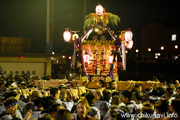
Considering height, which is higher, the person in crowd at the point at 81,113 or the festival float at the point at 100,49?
the festival float at the point at 100,49

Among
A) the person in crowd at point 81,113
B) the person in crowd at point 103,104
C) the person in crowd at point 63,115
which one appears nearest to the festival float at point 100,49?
the person in crowd at point 103,104

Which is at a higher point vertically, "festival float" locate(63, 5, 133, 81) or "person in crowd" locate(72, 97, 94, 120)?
"festival float" locate(63, 5, 133, 81)

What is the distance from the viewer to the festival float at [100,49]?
55.2 feet

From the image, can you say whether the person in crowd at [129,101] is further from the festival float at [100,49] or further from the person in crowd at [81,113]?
the festival float at [100,49]

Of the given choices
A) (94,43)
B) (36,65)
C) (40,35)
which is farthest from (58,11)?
(94,43)

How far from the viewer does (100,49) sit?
18.0 m

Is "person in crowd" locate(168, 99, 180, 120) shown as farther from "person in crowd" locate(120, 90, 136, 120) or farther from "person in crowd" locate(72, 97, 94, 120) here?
"person in crowd" locate(72, 97, 94, 120)

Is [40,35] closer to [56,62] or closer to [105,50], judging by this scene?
[56,62]

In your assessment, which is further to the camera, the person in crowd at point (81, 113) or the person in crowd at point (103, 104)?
the person in crowd at point (103, 104)

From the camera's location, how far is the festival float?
1683cm

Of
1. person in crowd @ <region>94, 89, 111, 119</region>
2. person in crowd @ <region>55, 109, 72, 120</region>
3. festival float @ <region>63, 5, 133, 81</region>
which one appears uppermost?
festival float @ <region>63, 5, 133, 81</region>

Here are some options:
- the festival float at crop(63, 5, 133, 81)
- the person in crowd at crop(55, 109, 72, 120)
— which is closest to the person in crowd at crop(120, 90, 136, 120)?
the person in crowd at crop(55, 109, 72, 120)

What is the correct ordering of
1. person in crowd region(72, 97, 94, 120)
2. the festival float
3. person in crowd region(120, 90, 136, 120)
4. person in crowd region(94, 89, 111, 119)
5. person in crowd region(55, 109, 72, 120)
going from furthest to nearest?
the festival float < person in crowd region(94, 89, 111, 119) < person in crowd region(120, 90, 136, 120) < person in crowd region(72, 97, 94, 120) < person in crowd region(55, 109, 72, 120)

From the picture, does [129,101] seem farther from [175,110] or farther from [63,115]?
[63,115]
